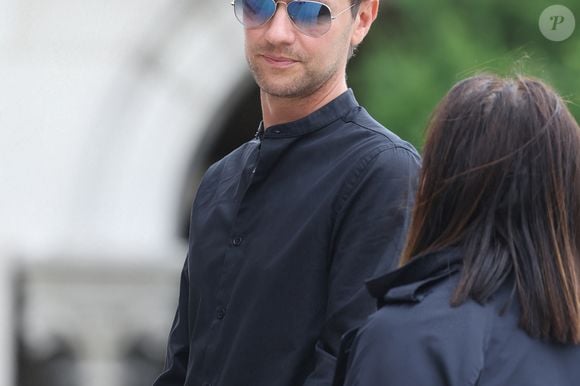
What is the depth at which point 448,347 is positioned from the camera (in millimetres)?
2059

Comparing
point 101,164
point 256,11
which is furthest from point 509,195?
point 101,164

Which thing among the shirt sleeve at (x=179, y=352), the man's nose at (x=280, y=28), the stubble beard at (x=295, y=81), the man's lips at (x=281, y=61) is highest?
the man's nose at (x=280, y=28)

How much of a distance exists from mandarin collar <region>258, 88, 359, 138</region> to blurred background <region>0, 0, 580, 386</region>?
5293 mm

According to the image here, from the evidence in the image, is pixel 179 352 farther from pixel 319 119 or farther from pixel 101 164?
pixel 101 164

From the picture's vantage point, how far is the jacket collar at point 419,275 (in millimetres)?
2158

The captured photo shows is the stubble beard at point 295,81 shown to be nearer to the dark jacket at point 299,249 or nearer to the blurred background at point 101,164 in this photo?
the dark jacket at point 299,249

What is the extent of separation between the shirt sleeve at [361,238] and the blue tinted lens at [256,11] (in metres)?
0.35

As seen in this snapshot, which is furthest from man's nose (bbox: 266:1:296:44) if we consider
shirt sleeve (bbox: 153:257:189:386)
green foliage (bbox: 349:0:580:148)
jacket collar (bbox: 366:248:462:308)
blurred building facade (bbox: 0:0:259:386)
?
blurred building facade (bbox: 0:0:259:386)

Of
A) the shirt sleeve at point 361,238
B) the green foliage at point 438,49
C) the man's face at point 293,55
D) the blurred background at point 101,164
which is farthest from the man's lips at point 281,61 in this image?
the blurred background at point 101,164

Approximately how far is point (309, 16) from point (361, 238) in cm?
46

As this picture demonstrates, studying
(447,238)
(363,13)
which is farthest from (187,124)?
(447,238)

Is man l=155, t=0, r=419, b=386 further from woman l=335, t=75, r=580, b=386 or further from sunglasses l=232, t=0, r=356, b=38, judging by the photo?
woman l=335, t=75, r=580, b=386

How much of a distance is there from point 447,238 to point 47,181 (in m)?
6.93

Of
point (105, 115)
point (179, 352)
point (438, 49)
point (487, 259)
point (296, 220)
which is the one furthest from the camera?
point (105, 115)
